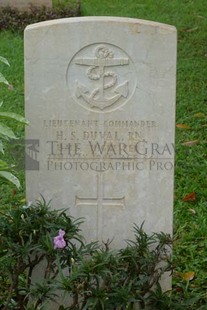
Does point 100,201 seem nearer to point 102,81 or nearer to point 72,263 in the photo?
point 72,263

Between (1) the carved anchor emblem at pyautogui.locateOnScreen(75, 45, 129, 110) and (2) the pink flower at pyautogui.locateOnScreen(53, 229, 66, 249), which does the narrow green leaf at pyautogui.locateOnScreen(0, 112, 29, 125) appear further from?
(2) the pink flower at pyautogui.locateOnScreen(53, 229, 66, 249)

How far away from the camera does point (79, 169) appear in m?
4.22

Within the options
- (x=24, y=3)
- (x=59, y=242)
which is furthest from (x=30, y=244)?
(x=24, y=3)

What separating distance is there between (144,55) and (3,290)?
1.54 metres

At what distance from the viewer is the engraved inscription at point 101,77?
13.4 ft

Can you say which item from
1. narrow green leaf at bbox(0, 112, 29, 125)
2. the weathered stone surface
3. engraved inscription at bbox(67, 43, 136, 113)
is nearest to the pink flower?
narrow green leaf at bbox(0, 112, 29, 125)

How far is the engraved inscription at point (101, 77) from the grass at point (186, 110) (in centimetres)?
108

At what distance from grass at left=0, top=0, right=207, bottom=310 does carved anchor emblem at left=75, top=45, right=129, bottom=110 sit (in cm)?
108

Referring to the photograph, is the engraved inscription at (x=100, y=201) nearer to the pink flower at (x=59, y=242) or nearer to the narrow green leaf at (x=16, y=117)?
the pink flower at (x=59, y=242)

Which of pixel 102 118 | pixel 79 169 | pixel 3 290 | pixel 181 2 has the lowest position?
pixel 3 290

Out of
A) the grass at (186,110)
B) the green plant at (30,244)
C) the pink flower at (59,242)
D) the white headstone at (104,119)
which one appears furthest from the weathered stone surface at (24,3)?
the pink flower at (59,242)

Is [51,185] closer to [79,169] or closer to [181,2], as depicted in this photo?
[79,169]

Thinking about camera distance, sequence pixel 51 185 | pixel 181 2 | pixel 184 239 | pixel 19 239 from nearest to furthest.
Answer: pixel 19 239 → pixel 51 185 → pixel 184 239 → pixel 181 2

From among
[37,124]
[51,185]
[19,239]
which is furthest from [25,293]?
[37,124]
